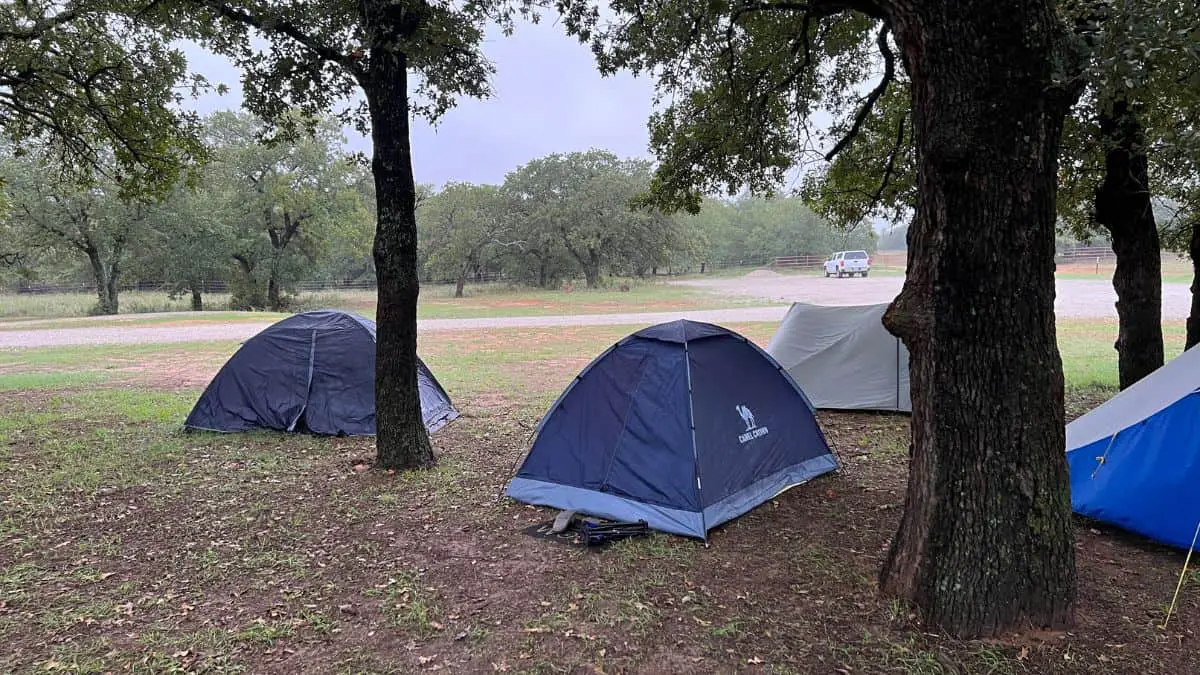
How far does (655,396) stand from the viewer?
16.3ft

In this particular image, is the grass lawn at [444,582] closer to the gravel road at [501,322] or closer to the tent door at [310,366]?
the tent door at [310,366]

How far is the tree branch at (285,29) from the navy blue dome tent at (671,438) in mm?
3356

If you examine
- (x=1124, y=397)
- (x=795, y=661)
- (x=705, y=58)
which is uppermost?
(x=705, y=58)

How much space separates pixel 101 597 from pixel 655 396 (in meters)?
3.60

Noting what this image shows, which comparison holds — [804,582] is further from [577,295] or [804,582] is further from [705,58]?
[577,295]

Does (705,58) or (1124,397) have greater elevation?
(705,58)

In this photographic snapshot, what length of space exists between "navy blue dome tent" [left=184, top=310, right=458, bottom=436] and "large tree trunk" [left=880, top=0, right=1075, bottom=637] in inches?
237

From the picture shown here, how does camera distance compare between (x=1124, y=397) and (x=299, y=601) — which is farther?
(x=1124, y=397)

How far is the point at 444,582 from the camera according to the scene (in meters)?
3.98

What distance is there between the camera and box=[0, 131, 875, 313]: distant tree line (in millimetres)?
28453

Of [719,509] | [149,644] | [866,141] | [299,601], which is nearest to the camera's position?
[149,644]

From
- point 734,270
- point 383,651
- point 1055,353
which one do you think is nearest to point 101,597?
point 383,651

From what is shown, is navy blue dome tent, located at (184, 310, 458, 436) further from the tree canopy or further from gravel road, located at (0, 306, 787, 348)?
gravel road, located at (0, 306, 787, 348)

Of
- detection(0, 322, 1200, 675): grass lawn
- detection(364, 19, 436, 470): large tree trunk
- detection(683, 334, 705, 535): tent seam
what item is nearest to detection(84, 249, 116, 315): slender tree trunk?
detection(0, 322, 1200, 675): grass lawn
